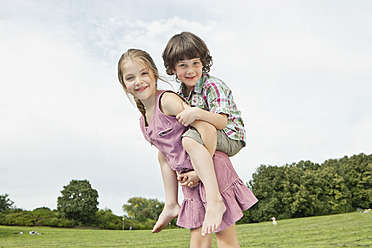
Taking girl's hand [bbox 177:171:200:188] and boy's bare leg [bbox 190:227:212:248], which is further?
boy's bare leg [bbox 190:227:212:248]

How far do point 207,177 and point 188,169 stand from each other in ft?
0.62

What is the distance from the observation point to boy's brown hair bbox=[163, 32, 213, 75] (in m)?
2.11

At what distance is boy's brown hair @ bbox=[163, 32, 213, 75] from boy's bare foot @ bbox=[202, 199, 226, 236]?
86cm

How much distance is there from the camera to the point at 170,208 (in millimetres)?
2309

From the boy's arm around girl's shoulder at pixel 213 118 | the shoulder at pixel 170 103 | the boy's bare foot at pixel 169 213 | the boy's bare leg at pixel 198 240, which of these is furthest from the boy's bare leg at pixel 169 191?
the boy's arm around girl's shoulder at pixel 213 118

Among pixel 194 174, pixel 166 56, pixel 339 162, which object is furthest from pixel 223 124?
pixel 339 162

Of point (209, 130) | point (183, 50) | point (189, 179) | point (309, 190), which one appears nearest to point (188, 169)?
point (189, 179)

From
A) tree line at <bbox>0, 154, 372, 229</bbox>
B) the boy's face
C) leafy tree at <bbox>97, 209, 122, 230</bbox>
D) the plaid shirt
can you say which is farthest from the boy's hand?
leafy tree at <bbox>97, 209, 122, 230</bbox>

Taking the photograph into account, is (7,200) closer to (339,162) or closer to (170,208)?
(170,208)

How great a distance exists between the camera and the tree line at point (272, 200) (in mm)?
21812

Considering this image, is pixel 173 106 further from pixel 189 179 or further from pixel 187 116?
pixel 189 179

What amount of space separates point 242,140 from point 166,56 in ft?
2.28

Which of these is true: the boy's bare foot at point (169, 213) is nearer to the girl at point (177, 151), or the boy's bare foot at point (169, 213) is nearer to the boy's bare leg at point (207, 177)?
the girl at point (177, 151)

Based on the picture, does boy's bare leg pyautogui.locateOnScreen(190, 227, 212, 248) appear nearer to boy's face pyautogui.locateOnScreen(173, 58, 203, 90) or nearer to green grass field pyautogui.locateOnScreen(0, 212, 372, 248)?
boy's face pyautogui.locateOnScreen(173, 58, 203, 90)
